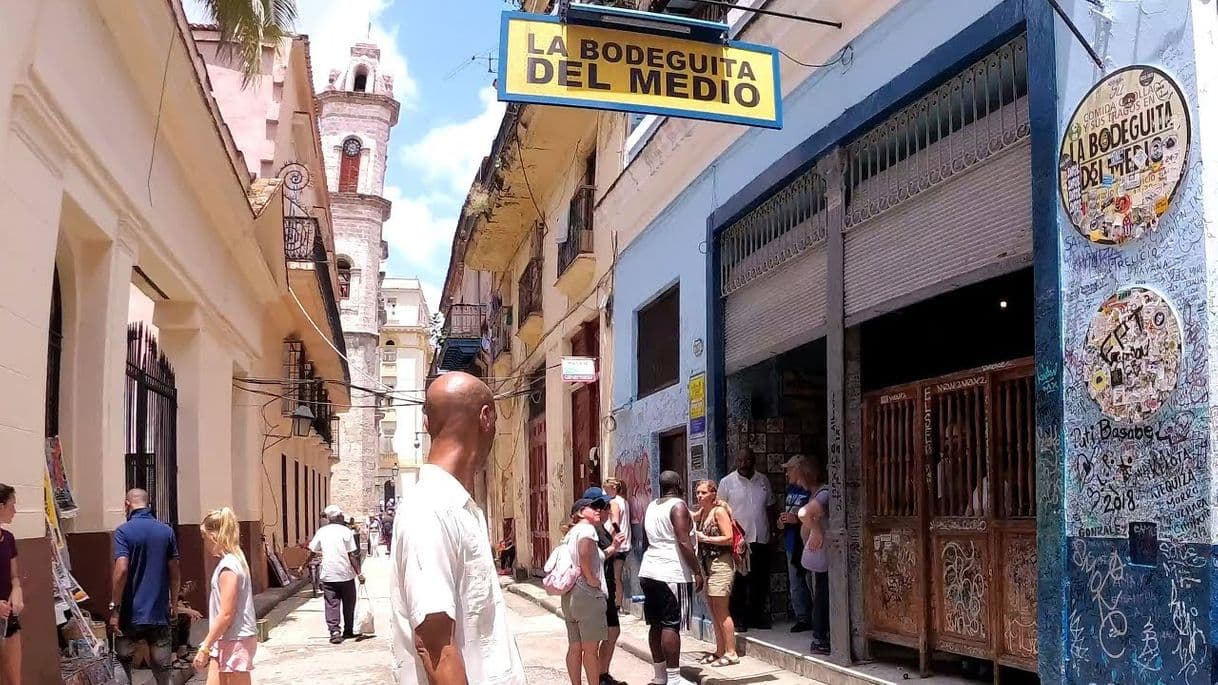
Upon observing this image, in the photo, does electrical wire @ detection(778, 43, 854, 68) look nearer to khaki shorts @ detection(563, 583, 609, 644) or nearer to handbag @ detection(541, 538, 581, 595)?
handbag @ detection(541, 538, 581, 595)

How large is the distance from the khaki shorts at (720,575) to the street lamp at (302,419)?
11.6 metres

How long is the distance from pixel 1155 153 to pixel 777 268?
4.74 metres

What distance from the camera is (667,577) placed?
821 cm

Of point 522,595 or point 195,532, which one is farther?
point 522,595

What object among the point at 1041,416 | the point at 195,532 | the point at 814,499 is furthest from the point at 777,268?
the point at 195,532

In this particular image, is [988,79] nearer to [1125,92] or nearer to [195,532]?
[1125,92]

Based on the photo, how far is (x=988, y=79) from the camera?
22.9 feet

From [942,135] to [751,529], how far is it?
167 inches

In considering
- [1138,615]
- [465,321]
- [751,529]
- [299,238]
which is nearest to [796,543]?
[751,529]

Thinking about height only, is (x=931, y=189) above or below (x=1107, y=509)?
above

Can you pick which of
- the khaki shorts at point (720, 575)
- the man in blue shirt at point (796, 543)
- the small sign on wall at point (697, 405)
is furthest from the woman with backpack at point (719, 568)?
the small sign on wall at point (697, 405)

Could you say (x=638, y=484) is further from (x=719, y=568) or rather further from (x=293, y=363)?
(x=293, y=363)

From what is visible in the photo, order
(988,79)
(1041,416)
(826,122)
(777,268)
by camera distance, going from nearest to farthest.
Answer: (1041,416) < (988,79) < (826,122) < (777,268)

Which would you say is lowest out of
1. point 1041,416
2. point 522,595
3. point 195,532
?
point 522,595
